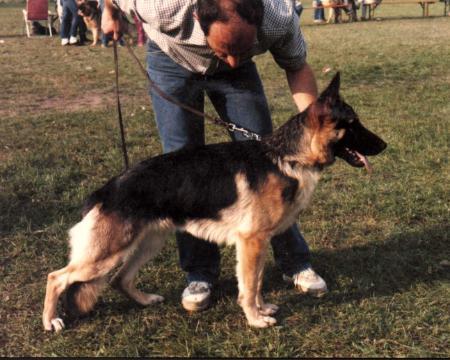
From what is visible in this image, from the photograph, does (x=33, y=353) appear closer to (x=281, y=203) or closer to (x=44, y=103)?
(x=281, y=203)

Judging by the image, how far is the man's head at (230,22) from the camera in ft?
8.81

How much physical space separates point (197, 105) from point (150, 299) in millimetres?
1313

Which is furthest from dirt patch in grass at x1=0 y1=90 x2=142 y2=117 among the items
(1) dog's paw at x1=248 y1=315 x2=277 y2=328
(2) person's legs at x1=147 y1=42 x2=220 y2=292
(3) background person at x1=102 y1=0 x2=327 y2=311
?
(1) dog's paw at x1=248 y1=315 x2=277 y2=328

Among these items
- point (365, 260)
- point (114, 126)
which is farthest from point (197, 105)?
point (114, 126)

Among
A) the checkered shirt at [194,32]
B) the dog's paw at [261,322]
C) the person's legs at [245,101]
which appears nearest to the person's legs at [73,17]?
the checkered shirt at [194,32]

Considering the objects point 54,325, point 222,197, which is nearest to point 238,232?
point 222,197

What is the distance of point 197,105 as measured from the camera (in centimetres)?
349

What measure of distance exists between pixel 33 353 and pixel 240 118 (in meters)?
1.88

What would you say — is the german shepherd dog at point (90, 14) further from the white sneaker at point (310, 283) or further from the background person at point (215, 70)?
the white sneaker at point (310, 283)

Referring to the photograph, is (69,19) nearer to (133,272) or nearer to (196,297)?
(133,272)

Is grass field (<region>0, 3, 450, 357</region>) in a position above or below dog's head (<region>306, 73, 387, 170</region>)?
below

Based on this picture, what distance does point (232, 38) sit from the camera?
8.97ft

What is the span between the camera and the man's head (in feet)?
8.81

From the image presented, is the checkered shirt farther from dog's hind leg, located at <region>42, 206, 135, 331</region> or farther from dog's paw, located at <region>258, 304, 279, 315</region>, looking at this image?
dog's paw, located at <region>258, 304, 279, 315</region>
